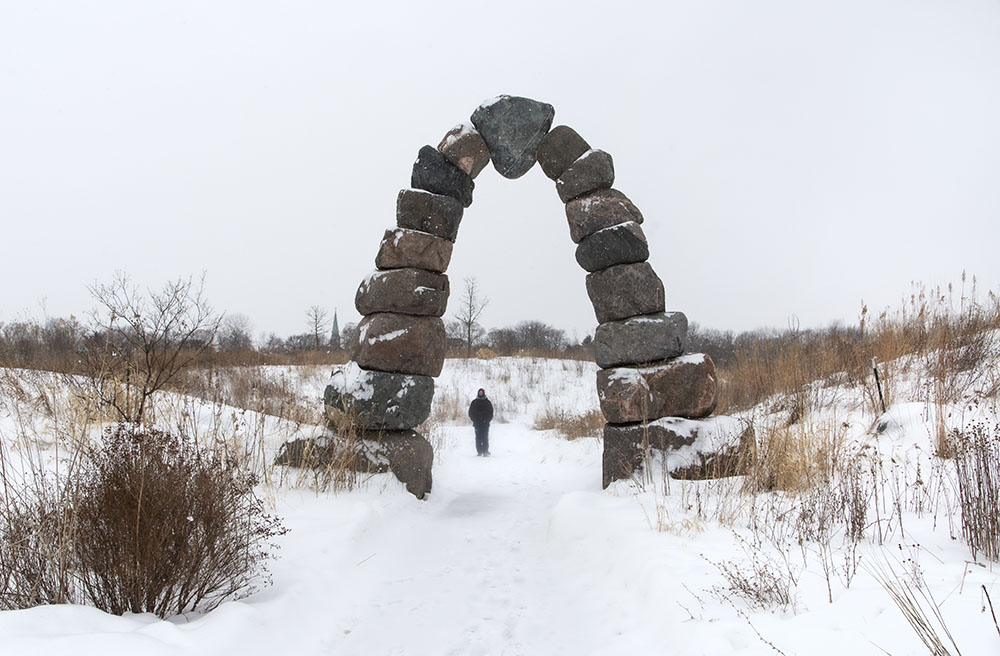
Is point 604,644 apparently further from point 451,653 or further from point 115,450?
point 115,450

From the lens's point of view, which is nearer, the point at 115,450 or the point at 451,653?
the point at 115,450

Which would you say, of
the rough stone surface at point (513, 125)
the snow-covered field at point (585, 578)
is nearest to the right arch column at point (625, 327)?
the rough stone surface at point (513, 125)

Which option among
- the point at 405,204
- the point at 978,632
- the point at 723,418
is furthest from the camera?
the point at 405,204

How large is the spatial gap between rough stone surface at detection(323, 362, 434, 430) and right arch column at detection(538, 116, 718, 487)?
2214mm

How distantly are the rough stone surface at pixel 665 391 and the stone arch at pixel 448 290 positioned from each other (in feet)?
0.04

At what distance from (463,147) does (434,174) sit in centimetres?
52

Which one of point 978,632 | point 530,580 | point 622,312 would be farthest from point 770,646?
point 622,312

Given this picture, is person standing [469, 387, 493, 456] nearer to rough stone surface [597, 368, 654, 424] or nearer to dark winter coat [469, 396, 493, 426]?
dark winter coat [469, 396, 493, 426]

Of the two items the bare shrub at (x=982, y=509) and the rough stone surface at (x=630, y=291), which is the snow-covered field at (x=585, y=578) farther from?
the rough stone surface at (x=630, y=291)

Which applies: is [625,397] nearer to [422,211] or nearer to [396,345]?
[396,345]

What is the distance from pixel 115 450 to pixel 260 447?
2535mm

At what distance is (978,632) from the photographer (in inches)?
69.3

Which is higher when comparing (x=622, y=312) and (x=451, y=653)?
(x=622, y=312)

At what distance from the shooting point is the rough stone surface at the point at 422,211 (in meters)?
6.55
